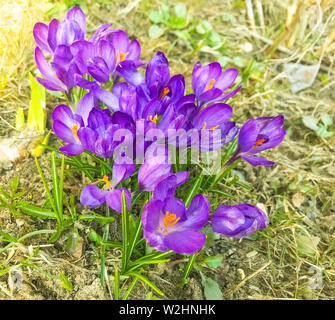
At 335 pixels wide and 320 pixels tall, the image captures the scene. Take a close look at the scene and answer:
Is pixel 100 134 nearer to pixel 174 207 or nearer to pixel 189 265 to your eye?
pixel 174 207

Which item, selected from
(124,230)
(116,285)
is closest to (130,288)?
(116,285)

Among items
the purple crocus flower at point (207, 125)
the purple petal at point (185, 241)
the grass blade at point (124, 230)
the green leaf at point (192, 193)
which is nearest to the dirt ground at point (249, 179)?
the grass blade at point (124, 230)

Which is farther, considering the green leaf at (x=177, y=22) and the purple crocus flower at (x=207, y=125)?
the green leaf at (x=177, y=22)

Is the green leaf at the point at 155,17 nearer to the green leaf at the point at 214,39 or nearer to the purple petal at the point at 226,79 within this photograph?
the green leaf at the point at 214,39

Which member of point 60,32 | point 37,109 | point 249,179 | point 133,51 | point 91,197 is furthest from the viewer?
point 249,179

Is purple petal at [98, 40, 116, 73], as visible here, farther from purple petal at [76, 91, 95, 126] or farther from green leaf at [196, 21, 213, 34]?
green leaf at [196, 21, 213, 34]

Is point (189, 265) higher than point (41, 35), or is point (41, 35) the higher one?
Answer: point (41, 35)

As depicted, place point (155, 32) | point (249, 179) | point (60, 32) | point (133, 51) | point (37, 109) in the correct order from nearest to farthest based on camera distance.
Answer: point (60, 32) < point (133, 51) < point (37, 109) < point (249, 179) < point (155, 32)
